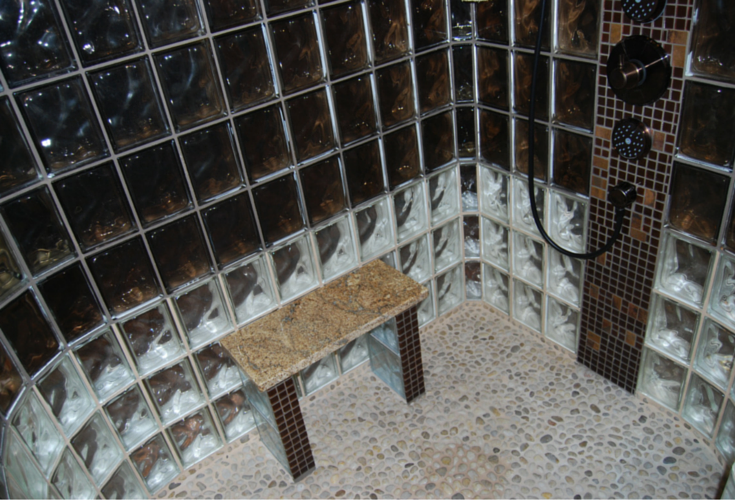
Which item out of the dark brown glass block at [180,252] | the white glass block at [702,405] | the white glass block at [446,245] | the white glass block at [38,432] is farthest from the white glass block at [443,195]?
the white glass block at [38,432]

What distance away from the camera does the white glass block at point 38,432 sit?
1575mm

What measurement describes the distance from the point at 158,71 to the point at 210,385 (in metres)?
1.14

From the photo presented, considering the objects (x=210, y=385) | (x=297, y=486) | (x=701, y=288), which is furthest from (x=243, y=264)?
(x=701, y=288)

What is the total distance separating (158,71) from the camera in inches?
67.6

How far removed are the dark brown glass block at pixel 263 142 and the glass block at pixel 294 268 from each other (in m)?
0.31

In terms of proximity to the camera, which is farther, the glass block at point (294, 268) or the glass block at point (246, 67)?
the glass block at point (294, 268)

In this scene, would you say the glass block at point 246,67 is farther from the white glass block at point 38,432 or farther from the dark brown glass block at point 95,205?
the white glass block at point 38,432

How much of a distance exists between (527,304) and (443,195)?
0.62 m

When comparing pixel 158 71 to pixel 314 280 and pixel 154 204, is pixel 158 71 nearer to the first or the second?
pixel 154 204

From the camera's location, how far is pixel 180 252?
1.97 metres

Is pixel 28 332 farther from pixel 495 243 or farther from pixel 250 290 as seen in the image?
pixel 495 243

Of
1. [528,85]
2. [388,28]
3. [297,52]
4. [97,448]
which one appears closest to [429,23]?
[388,28]

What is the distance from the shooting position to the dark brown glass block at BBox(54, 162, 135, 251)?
5.53 feet

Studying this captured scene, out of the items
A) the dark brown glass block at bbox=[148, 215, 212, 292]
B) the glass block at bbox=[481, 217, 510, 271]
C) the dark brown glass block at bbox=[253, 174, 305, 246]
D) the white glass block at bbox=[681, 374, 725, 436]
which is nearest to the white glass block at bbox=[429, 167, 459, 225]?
the glass block at bbox=[481, 217, 510, 271]
